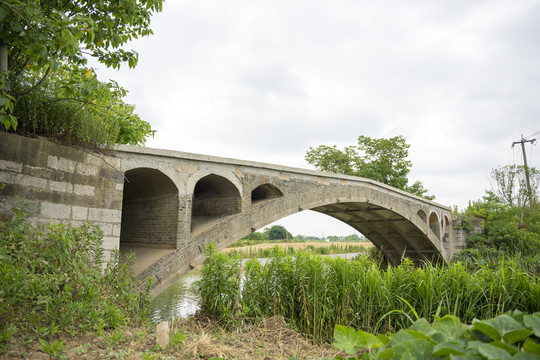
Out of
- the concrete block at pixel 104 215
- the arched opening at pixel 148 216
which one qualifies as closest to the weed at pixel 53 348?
the concrete block at pixel 104 215

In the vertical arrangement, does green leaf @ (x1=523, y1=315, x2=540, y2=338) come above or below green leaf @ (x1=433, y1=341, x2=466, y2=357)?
above

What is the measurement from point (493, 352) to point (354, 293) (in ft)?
15.3

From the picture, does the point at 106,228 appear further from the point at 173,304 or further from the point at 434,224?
the point at 434,224

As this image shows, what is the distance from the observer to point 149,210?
8484 mm

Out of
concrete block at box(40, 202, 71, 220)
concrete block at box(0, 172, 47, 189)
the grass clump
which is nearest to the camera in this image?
the grass clump

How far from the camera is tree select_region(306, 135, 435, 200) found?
25.8 metres

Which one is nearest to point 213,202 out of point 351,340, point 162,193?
point 162,193

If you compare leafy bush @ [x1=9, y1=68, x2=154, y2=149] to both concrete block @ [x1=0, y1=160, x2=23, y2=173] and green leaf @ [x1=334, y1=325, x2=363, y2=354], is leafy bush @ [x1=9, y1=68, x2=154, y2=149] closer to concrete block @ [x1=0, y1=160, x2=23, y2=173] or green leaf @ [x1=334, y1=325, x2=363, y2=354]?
concrete block @ [x1=0, y1=160, x2=23, y2=173]

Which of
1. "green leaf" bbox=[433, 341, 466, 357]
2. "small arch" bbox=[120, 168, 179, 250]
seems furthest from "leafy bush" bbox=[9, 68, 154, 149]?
"green leaf" bbox=[433, 341, 466, 357]

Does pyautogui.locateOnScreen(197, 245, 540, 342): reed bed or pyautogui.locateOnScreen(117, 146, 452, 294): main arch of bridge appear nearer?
pyautogui.locateOnScreen(197, 245, 540, 342): reed bed

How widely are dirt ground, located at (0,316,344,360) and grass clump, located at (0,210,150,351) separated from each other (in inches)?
4.5

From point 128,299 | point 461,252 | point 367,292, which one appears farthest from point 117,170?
point 461,252

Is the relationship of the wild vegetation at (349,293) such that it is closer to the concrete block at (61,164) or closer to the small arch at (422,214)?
the concrete block at (61,164)

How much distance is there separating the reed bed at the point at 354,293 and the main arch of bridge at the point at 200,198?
7.70 ft
